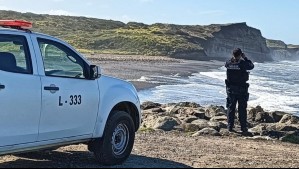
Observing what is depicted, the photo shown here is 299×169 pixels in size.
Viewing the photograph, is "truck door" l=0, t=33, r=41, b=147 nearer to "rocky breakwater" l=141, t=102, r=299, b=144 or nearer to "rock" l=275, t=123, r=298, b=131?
"rocky breakwater" l=141, t=102, r=299, b=144

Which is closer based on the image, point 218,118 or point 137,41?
point 218,118

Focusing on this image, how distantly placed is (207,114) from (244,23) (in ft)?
324

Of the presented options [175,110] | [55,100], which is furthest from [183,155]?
[175,110]

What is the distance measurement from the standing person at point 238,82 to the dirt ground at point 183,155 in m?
1.31

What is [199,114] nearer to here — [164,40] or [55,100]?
[55,100]

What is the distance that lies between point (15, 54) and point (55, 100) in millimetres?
722

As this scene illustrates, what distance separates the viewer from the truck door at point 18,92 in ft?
20.4

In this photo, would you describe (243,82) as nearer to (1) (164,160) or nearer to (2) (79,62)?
(1) (164,160)

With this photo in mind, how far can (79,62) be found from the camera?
7.59 meters

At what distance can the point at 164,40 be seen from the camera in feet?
292

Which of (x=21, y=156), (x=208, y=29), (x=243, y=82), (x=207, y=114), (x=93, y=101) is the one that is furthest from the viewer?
(x=208, y=29)

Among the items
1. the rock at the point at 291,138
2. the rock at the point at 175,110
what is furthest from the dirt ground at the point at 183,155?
the rock at the point at 175,110

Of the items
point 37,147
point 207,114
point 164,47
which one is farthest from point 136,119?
point 164,47

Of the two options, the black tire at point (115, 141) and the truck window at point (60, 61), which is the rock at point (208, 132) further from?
the truck window at point (60, 61)
